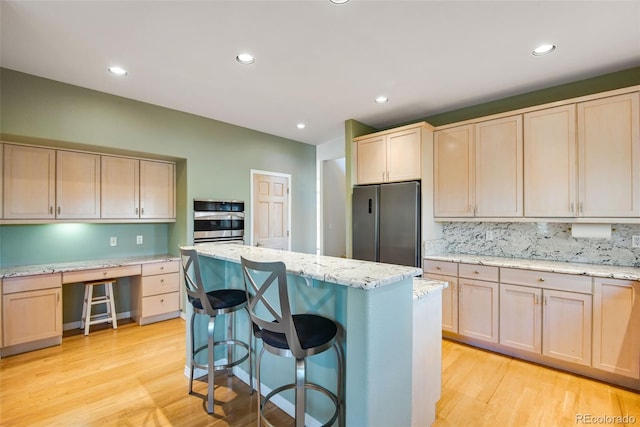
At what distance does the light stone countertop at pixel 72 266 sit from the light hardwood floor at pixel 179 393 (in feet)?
2.71

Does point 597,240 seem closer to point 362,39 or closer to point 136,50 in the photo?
point 362,39

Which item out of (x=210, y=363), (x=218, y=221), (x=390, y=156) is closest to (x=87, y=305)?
(x=218, y=221)

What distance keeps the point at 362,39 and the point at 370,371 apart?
88.9 inches

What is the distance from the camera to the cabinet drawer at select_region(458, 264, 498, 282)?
293 cm

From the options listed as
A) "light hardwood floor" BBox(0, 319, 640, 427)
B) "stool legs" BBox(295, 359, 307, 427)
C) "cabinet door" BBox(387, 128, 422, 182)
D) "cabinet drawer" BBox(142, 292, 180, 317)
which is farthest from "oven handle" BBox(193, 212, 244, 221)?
"stool legs" BBox(295, 359, 307, 427)

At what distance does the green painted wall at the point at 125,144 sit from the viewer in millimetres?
2842

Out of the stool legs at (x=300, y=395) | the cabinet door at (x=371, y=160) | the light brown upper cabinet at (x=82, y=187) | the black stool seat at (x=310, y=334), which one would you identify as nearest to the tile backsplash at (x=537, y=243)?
the cabinet door at (x=371, y=160)

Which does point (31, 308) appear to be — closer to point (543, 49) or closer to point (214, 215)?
point (214, 215)

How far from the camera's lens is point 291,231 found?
521 cm

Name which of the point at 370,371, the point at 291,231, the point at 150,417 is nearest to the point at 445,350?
the point at 370,371

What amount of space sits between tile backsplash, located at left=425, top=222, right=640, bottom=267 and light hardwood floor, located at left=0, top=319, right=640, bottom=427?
3.73ft

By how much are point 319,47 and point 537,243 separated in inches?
119

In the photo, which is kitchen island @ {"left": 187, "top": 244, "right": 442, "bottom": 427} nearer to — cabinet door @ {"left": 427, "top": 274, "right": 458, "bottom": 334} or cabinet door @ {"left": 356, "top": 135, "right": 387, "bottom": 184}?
cabinet door @ {"left": 427, "top": 274, "right": 458, "bottom": 334}

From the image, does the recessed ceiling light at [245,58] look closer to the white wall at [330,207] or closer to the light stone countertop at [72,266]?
the light stone countertop at [72,266]
